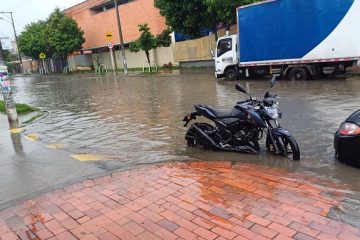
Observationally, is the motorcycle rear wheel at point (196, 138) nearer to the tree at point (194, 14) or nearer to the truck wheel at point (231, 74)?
the truck wheel at point (231, 74)

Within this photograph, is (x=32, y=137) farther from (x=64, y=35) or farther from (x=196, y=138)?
(x=64, y=35)

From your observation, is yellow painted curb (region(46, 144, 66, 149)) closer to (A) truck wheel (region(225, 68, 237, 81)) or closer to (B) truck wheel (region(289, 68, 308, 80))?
(B) truck wheel (region(289, 68, 308, 80))

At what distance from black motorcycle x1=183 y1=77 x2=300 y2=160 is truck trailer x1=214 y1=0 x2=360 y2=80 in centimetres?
1084

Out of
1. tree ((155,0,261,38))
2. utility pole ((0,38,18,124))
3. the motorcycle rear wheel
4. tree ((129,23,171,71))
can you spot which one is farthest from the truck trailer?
tree ((129,23,171,71))

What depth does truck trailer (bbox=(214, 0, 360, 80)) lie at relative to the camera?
15.6 m

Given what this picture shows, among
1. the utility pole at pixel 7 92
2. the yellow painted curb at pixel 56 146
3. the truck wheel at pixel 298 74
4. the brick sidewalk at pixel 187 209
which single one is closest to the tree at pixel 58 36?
the truck wheel at pixel 298 74

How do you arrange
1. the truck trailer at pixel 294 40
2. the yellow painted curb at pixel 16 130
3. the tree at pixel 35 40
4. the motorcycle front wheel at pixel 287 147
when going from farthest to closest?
the tree at pixel 35 40 → the truck trailer at pixel 294 40 → the yellow painted curb at pixel 16 130 → the motorcycle front wheel at pixel 287 147

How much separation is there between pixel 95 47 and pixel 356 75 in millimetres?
36242

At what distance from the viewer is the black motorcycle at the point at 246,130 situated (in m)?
5.93

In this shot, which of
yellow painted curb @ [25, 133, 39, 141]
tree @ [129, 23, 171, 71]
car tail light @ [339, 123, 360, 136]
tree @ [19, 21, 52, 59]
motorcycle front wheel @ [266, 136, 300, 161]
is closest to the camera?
car tail light @ [339, 123, 360, 136]

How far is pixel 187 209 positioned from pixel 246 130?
8.24ft

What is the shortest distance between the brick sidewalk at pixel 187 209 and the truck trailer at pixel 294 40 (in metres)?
12.1

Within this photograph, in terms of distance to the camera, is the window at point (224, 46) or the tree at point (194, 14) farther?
the tree at point (194, 14)

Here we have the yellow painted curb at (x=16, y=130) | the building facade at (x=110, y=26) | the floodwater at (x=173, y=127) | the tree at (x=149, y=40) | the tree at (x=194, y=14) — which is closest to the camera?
the floodwater at (x=173, y=127)
